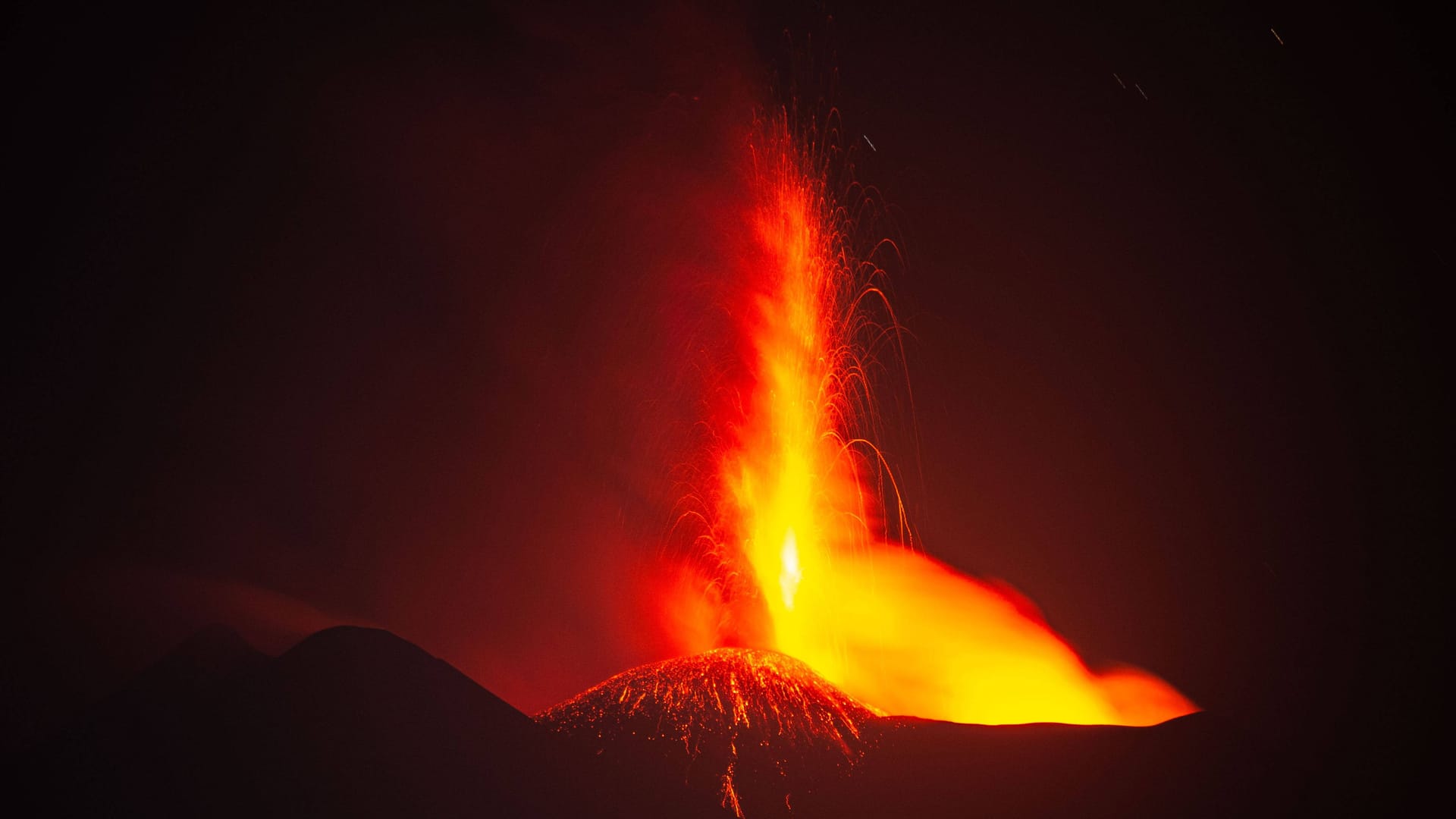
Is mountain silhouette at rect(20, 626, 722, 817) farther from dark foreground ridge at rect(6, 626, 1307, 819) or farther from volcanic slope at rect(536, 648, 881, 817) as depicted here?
volcanic slope at rect(536, 648, 881, 817)

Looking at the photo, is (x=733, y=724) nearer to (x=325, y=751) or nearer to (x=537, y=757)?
(x=537, y=757)

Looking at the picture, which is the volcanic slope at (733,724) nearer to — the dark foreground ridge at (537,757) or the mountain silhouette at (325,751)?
the dark foreground ridge at (537,757)

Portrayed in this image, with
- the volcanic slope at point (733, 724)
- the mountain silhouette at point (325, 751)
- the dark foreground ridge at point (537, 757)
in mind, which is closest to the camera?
the mountain silhouette at point (325, 751)

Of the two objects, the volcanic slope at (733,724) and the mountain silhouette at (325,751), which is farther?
the volcanic slope at (733,724)

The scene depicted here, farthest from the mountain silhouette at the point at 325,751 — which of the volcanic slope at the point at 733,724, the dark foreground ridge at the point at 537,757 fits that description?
the volcanic slope at the point at 733,724

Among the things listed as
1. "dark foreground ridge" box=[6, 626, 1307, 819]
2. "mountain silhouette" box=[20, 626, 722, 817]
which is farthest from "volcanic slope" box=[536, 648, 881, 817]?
"mountain silhouette" box=[20, 626, 722, 817]

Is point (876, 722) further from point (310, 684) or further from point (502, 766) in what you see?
point (310, 684)
